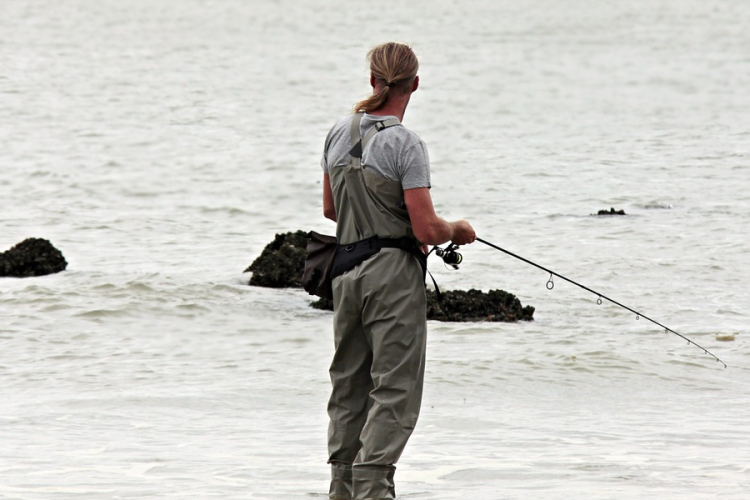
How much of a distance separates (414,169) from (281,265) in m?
9.29

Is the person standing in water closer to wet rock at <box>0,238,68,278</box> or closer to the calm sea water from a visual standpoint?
the calm sea water

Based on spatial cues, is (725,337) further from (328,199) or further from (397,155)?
(397,155)

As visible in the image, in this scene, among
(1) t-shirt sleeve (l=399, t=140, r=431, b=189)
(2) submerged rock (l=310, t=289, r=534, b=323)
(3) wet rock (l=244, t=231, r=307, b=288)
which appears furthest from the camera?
(3) wet rock (l=244, t=231, r=307, b=288)

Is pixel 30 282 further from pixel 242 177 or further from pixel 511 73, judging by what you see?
pixel 511 73

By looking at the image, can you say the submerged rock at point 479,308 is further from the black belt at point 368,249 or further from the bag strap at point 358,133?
the bag strap at point 358,133

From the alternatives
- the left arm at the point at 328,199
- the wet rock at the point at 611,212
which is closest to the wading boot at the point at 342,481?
the left arm at the point at 328,199

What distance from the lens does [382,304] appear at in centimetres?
488

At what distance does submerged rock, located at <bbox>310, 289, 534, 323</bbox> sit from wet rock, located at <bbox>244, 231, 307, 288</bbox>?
7.04 feet

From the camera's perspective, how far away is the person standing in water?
4.83m

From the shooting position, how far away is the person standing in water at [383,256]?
4.83 metres

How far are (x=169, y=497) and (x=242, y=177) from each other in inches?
777

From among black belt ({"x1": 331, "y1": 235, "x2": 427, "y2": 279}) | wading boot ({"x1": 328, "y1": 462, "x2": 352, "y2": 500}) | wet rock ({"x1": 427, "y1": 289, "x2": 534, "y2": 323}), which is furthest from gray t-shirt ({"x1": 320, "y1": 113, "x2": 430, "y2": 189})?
wet rock ({"x1": 427, "y1": 289, "x2": 534, "y2": 323})

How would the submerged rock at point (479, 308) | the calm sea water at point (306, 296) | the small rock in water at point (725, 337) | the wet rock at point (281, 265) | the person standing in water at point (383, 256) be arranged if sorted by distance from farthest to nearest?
the wet rock at point (281, 265) → the submerged rock at point (479, 308) → the small rock in water at point (725, 337) → the calm sea water at point (306, 296) → the person standing in water at point (383, 256)

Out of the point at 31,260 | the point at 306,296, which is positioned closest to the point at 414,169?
the point at 306,296
